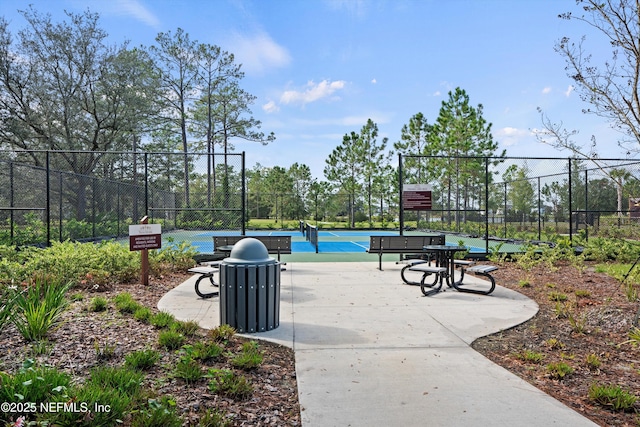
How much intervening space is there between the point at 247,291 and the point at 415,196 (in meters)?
7.56

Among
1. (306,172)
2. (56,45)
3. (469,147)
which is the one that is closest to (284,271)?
(469,147)

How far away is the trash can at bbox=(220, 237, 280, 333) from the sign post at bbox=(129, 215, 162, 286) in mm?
3373

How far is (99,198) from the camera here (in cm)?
2262

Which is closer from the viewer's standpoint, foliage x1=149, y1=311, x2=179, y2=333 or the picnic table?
foliage x1=149, y1=311, x2=179, y2=333

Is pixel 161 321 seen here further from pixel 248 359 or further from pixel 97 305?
pixel 248 359

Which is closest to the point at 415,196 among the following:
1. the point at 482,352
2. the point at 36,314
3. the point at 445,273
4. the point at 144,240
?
the point at 445,273

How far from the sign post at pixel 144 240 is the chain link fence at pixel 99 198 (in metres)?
1.49

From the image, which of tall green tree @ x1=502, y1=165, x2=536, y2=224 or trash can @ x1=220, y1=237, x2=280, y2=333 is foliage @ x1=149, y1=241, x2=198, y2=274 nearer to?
trash can @ x1=220, y1=237, x2=280, y2=333

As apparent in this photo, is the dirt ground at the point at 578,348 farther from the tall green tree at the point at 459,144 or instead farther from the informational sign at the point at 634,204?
the tall green tree at the point at 459,144

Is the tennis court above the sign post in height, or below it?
below

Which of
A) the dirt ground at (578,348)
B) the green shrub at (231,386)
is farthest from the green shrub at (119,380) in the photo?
the dirt ground at (578,348)

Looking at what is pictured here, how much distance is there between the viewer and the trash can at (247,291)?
498cm

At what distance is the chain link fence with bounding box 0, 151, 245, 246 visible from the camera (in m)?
13.5

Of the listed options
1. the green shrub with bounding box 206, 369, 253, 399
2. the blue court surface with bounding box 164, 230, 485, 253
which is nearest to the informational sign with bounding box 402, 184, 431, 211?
the blue court surface with bounding box 164, 230, 485, 253
